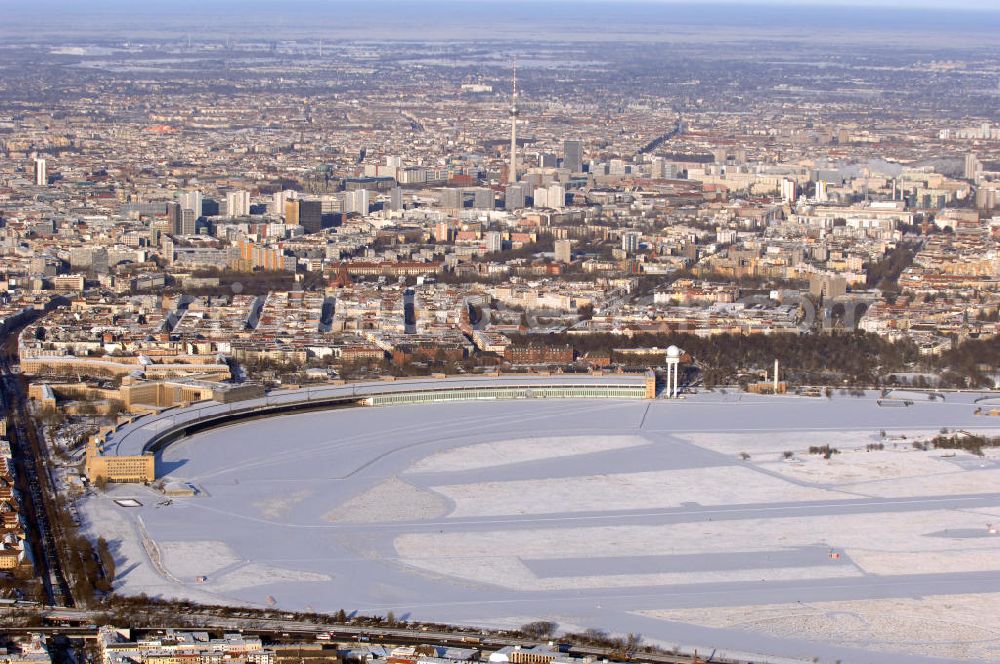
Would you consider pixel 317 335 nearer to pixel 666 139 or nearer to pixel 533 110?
pixel 666 139

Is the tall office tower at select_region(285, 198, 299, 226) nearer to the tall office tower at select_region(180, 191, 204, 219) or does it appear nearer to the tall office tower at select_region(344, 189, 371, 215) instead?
the tall office tower at select_region(180, 191, 204, 219)

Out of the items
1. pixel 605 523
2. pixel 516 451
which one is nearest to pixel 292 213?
pixel 516 451

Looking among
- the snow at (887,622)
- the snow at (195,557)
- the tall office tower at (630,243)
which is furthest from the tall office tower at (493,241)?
the snow at (887,622)

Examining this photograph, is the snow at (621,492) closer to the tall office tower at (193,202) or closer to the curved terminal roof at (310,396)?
the curved terminal roof at (310,396)

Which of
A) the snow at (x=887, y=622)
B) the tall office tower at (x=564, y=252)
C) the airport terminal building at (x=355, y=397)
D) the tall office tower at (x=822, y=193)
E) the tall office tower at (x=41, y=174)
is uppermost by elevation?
the snow at (x=887, y=622)

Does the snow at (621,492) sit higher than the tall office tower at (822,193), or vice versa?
the snow at (621,492)

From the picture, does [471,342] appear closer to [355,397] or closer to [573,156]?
[355,397]
